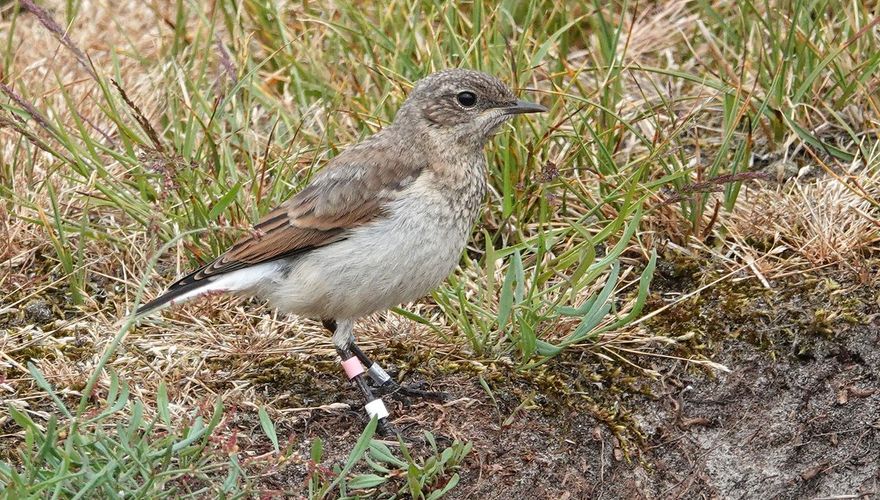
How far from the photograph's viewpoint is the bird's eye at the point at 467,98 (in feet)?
17.8

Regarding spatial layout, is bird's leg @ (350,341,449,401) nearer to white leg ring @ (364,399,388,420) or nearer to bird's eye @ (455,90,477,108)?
white leg ring @ (364,399,388,420)

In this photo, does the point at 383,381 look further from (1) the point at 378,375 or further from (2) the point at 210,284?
(2) the point at 210,284

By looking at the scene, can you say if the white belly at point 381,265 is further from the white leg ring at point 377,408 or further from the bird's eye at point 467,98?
the bird's eye at point 467,98

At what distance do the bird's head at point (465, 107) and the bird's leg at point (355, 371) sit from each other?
983 millimetres

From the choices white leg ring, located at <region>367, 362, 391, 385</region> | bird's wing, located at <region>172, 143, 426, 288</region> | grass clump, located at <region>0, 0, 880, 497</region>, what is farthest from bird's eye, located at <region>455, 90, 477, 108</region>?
white leg ring, located at <region>367, 362, 391, 385</region>

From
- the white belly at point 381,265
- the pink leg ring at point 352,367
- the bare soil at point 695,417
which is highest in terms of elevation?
the white belly at point 381,265

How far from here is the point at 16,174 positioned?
20.3ft

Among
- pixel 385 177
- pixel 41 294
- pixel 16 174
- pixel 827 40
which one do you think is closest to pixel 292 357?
pixel 385 177

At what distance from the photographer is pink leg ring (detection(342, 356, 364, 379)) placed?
5.09 m

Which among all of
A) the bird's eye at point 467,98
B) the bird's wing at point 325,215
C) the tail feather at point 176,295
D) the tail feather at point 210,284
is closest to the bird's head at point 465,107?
the bird's eye at point 467,98

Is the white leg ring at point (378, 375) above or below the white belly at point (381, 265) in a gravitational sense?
Answer: below

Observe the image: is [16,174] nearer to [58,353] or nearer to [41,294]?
[41,294]

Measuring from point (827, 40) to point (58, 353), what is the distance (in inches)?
171

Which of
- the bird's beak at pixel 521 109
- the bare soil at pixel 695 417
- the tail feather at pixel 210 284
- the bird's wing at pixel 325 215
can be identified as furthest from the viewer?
the bird's beak at pixel 521 109
